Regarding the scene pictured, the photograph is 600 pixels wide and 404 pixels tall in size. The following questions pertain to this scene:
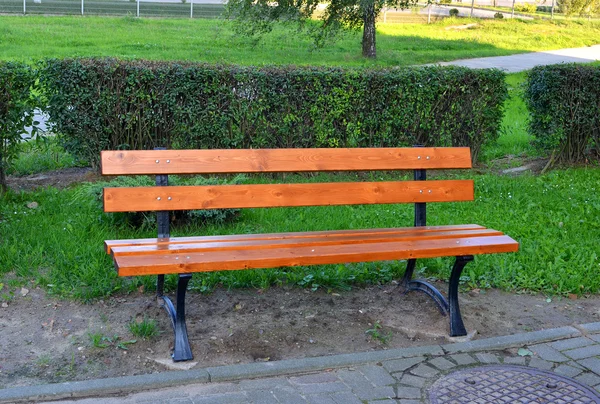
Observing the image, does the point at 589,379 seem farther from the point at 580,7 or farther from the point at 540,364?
the point at 580,7

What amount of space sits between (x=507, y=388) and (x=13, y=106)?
465 centimetres

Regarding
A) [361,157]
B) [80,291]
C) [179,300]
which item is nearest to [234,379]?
[179,300]

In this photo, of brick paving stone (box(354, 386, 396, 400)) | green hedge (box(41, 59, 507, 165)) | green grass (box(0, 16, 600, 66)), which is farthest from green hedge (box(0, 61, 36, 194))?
green grass (box(0, 16, 600, 66))

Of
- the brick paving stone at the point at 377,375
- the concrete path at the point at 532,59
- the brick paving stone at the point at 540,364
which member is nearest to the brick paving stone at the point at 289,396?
the brick paving stone at the point at 377,375

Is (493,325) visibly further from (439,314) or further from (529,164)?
(529,164)

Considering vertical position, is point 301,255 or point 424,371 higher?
point 301,255

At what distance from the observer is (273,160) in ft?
14.3

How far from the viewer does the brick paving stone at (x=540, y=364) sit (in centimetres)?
393

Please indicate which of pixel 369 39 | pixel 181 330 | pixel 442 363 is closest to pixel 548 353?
pixel 442 363

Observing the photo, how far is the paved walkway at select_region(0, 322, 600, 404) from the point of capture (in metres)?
3.45

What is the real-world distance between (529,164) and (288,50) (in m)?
13.7

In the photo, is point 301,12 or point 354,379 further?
point 301,12

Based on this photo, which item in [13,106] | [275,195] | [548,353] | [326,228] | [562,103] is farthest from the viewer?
[562,103]

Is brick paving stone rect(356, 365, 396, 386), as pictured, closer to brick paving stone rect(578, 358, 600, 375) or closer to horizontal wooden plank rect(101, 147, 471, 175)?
brick paving stone rect(578, 358, 600, 375)
